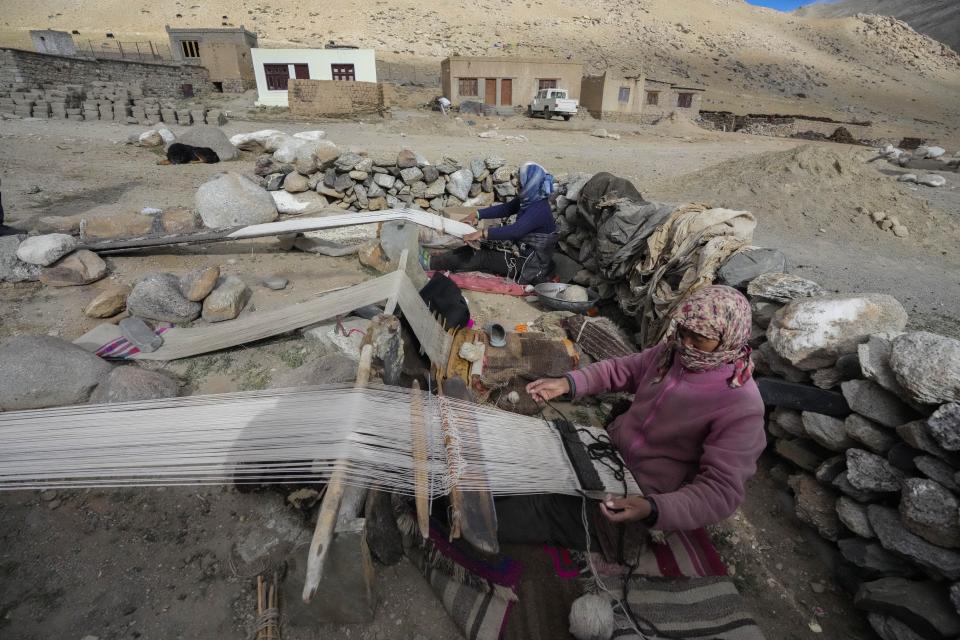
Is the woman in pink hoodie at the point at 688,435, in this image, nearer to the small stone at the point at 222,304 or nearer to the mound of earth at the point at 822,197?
the small stone at the point at 222,304

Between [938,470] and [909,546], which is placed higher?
[938,470]

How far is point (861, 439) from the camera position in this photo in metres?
2.18

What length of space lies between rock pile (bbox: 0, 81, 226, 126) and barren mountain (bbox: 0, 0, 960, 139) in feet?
61.7

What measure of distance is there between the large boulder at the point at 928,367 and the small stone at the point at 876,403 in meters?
0.19

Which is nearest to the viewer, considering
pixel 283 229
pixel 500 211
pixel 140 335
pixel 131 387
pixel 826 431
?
pixel 826 431

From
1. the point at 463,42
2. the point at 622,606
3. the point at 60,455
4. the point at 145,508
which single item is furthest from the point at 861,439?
the point at 463,42

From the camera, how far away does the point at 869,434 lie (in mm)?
2152

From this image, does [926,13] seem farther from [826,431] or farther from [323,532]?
[323,532]

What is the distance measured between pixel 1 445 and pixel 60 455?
26 cm

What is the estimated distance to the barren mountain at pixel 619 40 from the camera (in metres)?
36.1

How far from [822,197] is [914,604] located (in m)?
7.16

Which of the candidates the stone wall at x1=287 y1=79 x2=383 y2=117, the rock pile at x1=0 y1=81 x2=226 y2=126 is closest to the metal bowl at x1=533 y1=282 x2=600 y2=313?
the rock pile at x1=0 y1=81 x2=226 y2=126

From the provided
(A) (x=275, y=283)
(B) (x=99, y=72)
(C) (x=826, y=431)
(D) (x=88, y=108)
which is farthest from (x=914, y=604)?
(B) (x=99, y=72)

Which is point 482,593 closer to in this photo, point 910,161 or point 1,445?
point 1,445
